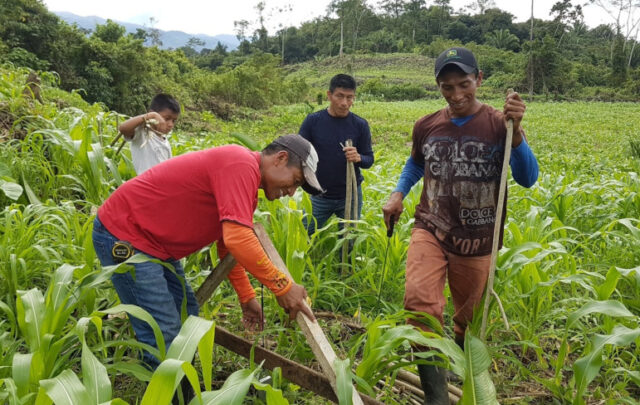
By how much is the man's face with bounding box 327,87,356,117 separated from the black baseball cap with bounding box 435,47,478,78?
1.23m

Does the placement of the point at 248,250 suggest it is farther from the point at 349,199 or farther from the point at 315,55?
the point at 315,55

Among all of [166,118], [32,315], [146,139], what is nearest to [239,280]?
[32,315]

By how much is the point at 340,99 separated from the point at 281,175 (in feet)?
5.56

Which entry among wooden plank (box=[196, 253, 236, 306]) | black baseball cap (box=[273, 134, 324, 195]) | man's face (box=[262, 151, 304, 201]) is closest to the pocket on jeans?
wooden plank (box=[196, 253, 236, 306])

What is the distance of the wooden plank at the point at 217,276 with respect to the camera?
1.96m

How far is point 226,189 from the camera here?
5.58 ft

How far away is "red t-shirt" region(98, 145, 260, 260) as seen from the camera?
184 cm

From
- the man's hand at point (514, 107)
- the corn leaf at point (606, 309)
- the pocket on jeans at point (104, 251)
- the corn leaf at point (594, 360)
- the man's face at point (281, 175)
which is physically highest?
the man's hand at point (514, 107)

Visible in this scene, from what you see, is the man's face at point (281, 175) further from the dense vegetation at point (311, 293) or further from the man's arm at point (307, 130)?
the man's arm at point (307, 130)

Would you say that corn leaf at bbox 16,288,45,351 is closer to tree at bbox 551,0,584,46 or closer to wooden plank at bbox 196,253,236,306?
wooden plank at bbox 196,253,236,306

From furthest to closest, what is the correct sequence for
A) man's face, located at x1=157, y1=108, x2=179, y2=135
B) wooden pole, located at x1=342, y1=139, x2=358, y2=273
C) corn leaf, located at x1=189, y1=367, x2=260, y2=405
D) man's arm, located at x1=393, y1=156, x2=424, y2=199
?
man's face, located at x1=157, y1=108, x2=179, y2=135
wooden pole, located at x1=342, y1=139, x2=358, y2=273
man's arm, located at x1=393, y1=156, x2=424, y2=199
corn leaf, located at x1=189, y1=367, x2=260, y2=405

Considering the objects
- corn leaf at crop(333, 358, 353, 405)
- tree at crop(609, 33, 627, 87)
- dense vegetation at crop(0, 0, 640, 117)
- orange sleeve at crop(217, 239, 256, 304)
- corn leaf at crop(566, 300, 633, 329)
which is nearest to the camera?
corn leaf at crop(333, 358, 353, 405)

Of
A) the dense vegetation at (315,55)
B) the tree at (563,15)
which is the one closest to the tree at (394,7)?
the dense vegetation at (315,55)

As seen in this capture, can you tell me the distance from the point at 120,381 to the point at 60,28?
13.9m
